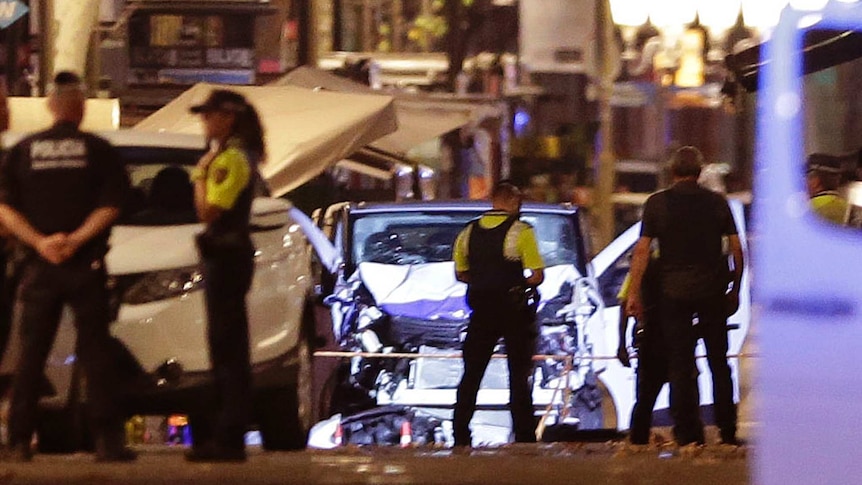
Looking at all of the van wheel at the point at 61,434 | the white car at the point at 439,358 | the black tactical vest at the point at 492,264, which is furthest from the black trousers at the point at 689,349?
the van wheel at the point at 61,434

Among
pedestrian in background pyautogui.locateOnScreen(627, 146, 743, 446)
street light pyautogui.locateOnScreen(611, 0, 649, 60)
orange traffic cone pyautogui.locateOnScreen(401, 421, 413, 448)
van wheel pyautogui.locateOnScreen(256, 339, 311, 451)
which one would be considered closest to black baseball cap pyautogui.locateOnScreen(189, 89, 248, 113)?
van wheel pyautogui.locateOnScreen(256, 339, 311, 451)

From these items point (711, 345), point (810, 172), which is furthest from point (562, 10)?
point (810, 172)

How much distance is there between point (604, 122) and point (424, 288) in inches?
716

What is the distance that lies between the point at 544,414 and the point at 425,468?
3041 millimetres

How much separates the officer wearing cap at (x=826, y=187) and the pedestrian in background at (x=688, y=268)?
14.4ft

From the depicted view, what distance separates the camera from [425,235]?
1339 centimetres

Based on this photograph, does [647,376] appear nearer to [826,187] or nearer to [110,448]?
[110,448]

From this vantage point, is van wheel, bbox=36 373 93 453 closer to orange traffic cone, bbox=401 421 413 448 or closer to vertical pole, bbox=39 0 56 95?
orange traffic cone, bbox=401 421 413 448

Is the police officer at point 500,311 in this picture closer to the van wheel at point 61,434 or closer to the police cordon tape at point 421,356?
the police cordon tape at point 421,356

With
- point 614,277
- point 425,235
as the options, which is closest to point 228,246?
point 425,235

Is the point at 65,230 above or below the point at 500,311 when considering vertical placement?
above

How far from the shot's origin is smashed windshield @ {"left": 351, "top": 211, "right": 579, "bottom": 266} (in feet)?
43.2

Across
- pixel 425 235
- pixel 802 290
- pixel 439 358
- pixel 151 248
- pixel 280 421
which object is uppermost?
pixel 802 290

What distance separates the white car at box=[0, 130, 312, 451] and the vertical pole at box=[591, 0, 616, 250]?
19.7 meters
